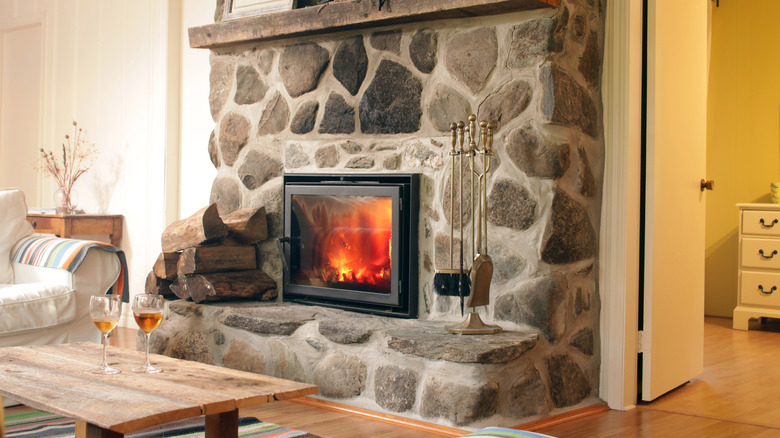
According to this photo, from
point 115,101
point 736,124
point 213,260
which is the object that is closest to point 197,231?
point 213,260

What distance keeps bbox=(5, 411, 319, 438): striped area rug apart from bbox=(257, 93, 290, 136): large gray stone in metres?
1.51

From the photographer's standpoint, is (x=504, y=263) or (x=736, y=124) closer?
(x=504, y=263)

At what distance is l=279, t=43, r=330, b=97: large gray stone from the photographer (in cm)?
371

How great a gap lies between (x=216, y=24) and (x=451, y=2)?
144 cm

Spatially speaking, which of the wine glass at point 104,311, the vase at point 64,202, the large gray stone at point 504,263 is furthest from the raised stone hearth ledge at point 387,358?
the vase at point 64,202

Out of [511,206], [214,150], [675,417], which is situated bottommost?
[675,417]

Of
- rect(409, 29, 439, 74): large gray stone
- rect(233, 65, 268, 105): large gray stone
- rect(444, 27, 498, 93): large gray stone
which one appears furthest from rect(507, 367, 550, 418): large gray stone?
rect(233, 65, 268, 105): large gray stone

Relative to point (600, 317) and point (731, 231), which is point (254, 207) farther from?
point (731, 231)

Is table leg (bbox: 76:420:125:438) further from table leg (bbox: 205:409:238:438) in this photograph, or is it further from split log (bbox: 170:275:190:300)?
split log (bbox: 170:275:190:300)

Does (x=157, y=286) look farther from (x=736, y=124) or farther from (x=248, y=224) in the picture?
(x=736, y=124)

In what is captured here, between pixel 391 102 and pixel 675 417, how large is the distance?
1.73m

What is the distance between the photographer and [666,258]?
3.41 metres

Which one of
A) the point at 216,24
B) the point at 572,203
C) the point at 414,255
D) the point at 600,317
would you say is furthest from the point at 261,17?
the point at 600,317

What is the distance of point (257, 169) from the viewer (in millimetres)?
A: 3967
